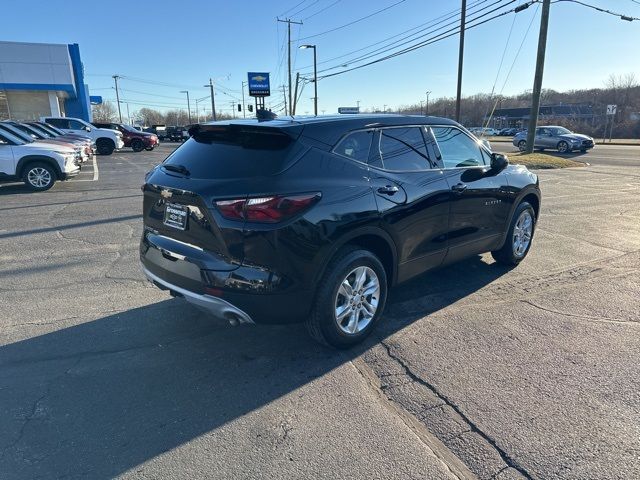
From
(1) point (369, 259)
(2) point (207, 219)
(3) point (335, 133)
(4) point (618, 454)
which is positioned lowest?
(4) point (618, 454)

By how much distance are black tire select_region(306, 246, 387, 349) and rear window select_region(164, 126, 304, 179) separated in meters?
0.83

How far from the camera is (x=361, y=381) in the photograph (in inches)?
124

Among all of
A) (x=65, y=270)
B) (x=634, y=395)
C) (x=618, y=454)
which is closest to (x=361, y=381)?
(x=618, y=454)

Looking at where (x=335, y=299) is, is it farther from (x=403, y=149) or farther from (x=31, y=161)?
(x=31, y=161)

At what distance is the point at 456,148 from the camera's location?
183 inches

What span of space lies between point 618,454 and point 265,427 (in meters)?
1.96

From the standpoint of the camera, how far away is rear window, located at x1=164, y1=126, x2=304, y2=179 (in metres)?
3.13

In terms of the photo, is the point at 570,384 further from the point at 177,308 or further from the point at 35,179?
the point at 35,179

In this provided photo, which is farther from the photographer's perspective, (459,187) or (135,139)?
(135,139)

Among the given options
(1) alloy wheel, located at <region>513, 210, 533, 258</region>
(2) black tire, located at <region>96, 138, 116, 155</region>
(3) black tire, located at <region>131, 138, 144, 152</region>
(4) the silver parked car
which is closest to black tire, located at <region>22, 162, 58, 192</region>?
(1) alloy wheel, located at <region>513, 210, 533, 258</region>

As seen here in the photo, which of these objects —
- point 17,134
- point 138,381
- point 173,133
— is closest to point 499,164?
point 138,381

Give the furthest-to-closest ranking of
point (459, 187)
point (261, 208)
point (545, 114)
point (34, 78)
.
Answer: point (545, 114) → point (34, 78) → point (459, 187) → point (261, 208)

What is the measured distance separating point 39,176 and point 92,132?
1429cm

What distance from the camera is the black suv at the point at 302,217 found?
9.81 ft
